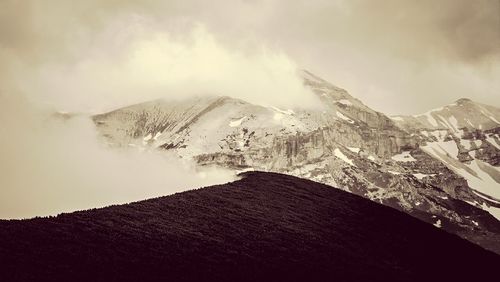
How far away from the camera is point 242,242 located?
88.1 ft

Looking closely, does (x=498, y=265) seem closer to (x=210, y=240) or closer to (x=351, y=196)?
(x=351, y=196)

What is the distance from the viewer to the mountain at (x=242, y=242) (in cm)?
2241

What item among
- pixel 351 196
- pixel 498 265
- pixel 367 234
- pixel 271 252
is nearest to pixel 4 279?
pixel 271 252

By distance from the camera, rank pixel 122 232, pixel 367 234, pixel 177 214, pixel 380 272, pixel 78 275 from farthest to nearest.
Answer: pixel 367 234 → pixel 177 214 → pixel 380 272 → pixel 122 232 → pixel 78 275

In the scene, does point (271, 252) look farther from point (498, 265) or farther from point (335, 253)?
point (498, 265)

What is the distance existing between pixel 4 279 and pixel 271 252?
39.1 feet

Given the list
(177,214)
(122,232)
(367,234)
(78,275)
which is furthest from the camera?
(367,234)

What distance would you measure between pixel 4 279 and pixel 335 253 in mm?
15669

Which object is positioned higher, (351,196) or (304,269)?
(351,196)

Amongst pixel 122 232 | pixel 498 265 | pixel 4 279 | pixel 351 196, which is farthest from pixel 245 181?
pixel 4 279

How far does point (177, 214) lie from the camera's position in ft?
96.0

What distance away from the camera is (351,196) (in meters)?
37.8

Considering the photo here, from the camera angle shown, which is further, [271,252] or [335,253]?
[335,253]

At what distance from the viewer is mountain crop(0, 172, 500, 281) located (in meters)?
22.4
